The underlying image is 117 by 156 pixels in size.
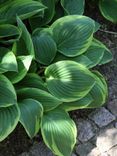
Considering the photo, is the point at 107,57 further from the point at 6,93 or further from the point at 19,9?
the point at 6,93

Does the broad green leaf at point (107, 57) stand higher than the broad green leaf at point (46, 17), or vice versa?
the broad green leaf at point (46, 17)

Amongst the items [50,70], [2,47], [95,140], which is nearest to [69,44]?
[50,70]

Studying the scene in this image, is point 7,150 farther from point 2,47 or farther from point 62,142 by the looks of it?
point 2,47

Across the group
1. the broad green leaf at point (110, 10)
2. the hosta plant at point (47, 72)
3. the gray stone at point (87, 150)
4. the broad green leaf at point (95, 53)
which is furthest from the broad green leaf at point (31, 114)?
the broad green leaf at point (110, 10)

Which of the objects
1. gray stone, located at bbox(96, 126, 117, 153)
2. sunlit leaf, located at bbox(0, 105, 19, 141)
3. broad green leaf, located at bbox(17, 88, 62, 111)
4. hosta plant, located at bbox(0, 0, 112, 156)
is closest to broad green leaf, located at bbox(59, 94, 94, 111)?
hosta plant, located at bbox(0, 0, 112, 156)

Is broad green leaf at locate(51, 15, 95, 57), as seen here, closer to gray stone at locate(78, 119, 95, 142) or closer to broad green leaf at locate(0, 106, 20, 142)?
gray stone at locate(78, 119, 95, 142)

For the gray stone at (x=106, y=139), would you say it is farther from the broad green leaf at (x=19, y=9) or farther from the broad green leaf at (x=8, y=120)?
the broad green leaf at (x=19, y=9)
